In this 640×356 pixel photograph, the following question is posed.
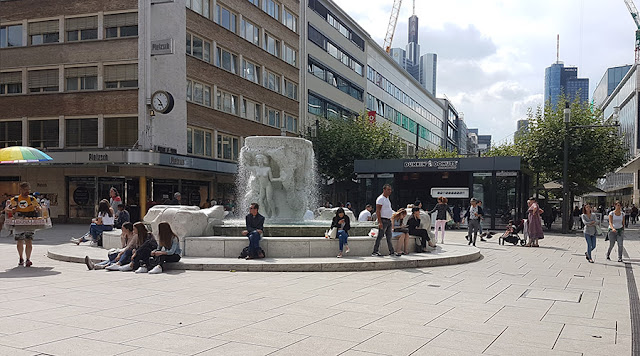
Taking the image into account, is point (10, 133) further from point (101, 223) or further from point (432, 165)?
point (432, 165)

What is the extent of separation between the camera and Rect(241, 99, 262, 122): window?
39.2 metres

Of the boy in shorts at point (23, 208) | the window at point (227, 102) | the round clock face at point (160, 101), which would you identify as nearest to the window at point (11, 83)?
the round clock face at point (160, 101)

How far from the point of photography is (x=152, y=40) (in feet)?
97.0

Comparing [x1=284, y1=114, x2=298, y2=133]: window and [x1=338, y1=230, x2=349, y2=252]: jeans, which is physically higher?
[x1=284, y1=114, x2=298, y2=133]: window

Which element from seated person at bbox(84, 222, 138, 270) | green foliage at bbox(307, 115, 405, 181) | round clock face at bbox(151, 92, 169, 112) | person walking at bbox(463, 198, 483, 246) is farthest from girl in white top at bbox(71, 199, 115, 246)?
green foliage at bbox(307, 115, 405, 181)

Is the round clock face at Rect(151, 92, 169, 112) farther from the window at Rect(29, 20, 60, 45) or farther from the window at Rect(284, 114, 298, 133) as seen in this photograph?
the window at Rect(284, 114, 298, 133)

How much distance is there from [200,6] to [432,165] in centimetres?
1699

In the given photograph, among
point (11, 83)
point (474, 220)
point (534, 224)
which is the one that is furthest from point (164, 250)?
point (11, 83)

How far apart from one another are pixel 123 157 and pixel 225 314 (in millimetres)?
23120

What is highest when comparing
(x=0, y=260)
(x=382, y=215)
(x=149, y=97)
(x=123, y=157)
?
(x=149, y=97)

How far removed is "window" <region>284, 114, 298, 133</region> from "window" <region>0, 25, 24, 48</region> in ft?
64.4

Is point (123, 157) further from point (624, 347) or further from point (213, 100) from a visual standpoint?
point (624, 347)

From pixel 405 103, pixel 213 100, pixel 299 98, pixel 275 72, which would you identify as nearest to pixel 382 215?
pixel 213 100

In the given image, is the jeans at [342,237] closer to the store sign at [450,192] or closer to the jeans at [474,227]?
the jeans at [474,227]
